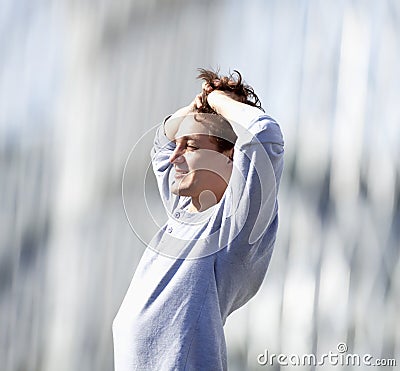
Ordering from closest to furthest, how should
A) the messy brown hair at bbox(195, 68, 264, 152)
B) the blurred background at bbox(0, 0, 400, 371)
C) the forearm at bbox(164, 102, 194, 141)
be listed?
the messy brown hair at bbox(195, 68, 264, 152) → the forearm at bbox(164, 102, 194, 141) → the blurred background at bbox(0, 0, 400, 371)

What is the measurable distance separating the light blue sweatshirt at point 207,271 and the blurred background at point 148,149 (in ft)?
1.74

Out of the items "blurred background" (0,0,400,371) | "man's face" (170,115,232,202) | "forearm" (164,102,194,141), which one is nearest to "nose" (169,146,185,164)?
"man's face" (170,115,232,202)

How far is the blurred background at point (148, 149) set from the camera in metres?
1.76

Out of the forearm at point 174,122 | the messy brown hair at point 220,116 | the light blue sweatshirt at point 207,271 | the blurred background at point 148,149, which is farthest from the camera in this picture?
the blurred background at point 148,149

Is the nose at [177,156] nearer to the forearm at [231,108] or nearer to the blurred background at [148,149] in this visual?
the forearm at [231,108]

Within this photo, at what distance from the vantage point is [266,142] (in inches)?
46.3

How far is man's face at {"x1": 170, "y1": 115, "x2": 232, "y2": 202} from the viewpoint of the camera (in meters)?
1.28

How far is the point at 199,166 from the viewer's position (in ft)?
4.18

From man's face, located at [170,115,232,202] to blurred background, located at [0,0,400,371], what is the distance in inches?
21.5

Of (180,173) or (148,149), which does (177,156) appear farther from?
(148,149)

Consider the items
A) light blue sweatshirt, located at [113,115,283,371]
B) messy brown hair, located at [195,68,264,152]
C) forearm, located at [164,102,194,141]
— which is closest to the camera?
light blue sweatshirt, located at [113,115,283,371]

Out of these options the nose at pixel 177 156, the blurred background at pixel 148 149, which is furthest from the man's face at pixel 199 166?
the blurred background at pixel 148 149

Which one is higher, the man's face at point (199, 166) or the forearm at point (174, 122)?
the forearm at point (174, 122)

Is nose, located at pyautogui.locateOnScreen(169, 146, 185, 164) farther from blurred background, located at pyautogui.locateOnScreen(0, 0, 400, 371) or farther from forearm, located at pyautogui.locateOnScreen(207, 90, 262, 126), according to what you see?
blurred background, located at pyautogui.locateOnScreen(0, 0, 400, 371)
